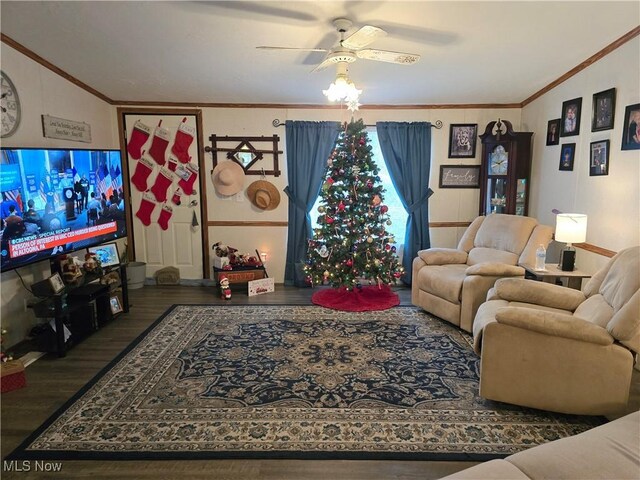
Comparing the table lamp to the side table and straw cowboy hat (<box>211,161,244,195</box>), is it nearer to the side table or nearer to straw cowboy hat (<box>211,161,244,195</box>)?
the side table

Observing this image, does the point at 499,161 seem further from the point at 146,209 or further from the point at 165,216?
the point at 146,209

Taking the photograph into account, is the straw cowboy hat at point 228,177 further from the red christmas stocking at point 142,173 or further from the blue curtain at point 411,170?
the blue curtain at point 411,170

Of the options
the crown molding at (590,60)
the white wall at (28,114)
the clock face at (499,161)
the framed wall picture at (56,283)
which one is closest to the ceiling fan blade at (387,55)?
the crown molding at (590,60)

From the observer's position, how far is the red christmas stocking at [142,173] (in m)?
5.34

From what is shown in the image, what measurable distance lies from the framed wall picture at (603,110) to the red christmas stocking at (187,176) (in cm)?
442

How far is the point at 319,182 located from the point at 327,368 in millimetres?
2829

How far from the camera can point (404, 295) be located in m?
5.02

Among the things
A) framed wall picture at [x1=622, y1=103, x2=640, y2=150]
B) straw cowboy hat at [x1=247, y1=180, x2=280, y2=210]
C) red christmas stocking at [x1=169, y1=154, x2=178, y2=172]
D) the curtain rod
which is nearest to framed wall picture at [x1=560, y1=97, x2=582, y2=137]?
framed wall picture at [x1=622, y1=103, x2=640, y2=150]

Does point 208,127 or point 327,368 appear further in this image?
point 208,127

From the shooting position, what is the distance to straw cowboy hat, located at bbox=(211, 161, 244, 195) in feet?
17.3

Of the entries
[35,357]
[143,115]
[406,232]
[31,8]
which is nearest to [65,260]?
[35,357]

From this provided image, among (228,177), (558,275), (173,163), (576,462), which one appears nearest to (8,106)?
(173,163)

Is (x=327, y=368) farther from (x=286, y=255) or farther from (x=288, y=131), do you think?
(x=288, y=131)

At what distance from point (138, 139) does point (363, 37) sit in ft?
12.3
